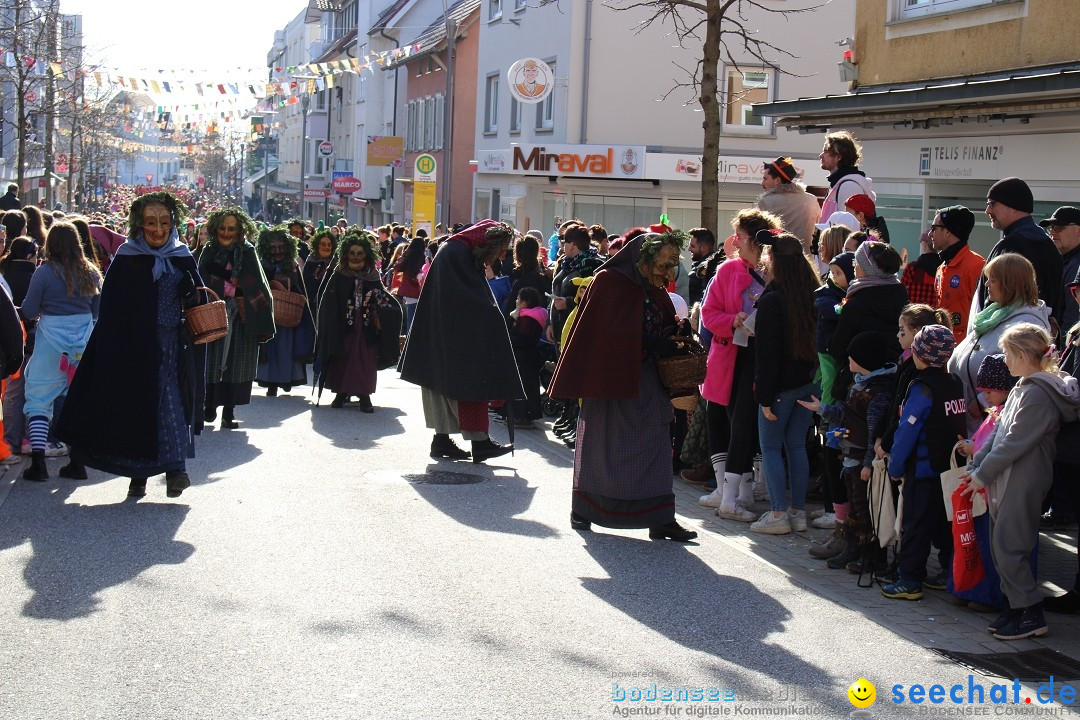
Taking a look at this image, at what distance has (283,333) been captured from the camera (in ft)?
48.2

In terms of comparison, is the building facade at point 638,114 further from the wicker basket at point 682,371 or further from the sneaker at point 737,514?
the wicker basket at point 682,371

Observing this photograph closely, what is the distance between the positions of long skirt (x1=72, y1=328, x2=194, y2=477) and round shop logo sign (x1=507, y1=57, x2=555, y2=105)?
19.5m

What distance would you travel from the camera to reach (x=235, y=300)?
1260 centimetres

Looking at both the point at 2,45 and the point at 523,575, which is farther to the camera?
the point at 2,45

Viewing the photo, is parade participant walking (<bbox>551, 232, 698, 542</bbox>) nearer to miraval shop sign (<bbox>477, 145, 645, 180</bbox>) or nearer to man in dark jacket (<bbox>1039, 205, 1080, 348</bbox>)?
man in dark jacket (<bbox>1039, 205, 1080, 348</bbox>)

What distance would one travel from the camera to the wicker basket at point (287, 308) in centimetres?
1428

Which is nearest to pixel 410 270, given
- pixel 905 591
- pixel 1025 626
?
pixel 905 591

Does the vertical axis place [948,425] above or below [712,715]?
above

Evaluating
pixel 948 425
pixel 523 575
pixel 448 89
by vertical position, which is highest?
pixel 448 89

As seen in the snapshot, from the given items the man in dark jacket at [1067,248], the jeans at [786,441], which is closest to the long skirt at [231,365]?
the jeans at [786,441]

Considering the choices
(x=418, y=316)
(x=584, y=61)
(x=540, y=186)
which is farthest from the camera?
(x=540, y=186)

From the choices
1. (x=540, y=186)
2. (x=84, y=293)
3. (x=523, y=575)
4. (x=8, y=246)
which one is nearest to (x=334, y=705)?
(x=523, y=575)

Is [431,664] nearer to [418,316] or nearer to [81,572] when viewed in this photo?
[81,572]

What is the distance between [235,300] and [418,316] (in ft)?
7.88
